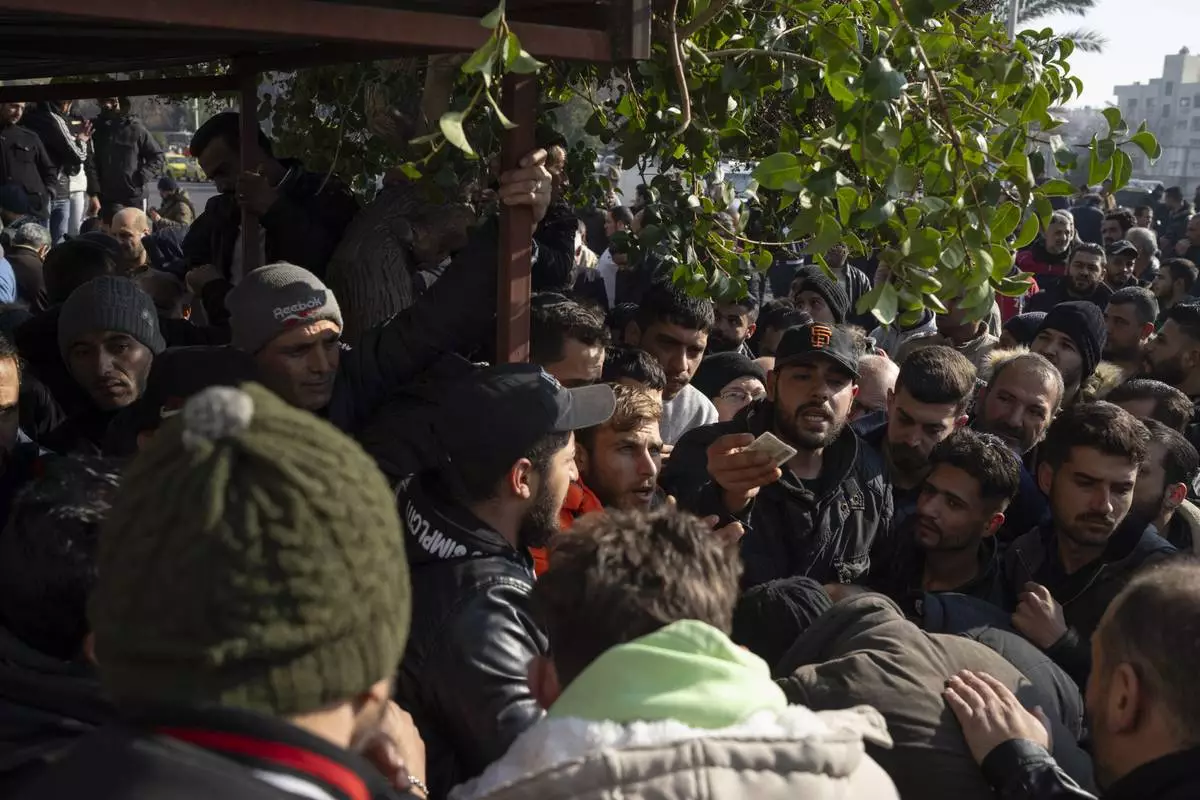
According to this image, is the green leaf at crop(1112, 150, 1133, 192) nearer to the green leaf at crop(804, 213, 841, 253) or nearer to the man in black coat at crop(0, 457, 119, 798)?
the green leaf at crop(804, 213, 841, 253)

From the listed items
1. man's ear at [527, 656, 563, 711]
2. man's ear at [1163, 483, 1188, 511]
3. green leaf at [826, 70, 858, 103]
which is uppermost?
green leaf at [826, 70, 858, 103]

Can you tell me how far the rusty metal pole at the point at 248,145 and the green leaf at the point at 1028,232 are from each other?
293 centimetres

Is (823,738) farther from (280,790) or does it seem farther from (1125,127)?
(1125,127)

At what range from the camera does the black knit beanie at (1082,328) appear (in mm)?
6207

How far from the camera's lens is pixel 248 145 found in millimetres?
4871

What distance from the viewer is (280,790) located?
47.1 inches

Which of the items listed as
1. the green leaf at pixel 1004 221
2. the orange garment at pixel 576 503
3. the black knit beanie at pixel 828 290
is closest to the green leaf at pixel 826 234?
the green leaf at pixel 1004 221

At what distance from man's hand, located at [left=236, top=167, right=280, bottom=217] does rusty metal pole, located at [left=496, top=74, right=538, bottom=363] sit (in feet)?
5.93

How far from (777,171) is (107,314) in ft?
8.30

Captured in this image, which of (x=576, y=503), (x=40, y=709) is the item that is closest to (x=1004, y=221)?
(x=576, y=503)

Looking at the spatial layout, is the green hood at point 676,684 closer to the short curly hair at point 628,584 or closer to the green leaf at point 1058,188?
the short curly hair at point 628,584

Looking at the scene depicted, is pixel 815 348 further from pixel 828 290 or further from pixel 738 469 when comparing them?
pixel 828 290

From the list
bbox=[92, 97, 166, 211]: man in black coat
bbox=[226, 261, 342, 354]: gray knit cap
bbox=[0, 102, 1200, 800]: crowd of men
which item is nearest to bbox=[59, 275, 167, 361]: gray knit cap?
bbox=[0, 102, 1200, 800]: crowd of men

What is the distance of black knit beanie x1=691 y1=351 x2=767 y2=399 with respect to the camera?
19.4 feet
